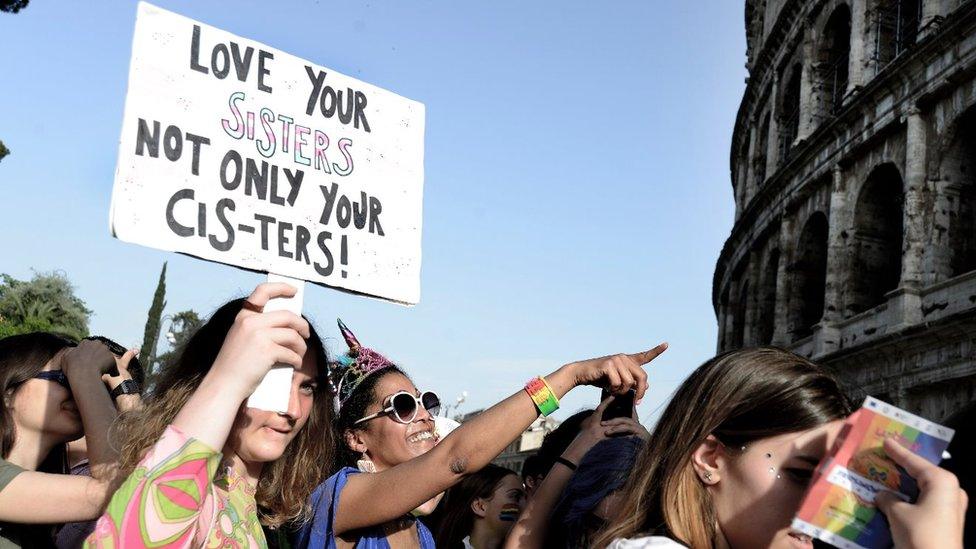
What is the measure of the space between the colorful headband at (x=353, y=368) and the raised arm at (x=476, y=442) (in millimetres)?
893

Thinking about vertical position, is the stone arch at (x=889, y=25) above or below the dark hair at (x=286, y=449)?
above

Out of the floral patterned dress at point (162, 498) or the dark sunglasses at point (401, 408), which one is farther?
the dark sunglasses at point (401, 408)

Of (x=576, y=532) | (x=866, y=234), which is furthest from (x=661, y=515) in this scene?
(x=866, y=234)

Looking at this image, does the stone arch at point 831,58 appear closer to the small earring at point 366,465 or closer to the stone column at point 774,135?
the stone column at point 774,135

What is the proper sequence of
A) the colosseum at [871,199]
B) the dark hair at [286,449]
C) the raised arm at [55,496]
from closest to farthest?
the raised arm at [55,496] < the dark hair at [286,449] < the colosseum at [871,199]

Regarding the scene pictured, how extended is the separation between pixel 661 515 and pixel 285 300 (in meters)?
1.20

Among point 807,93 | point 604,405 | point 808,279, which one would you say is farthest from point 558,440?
point 807,93

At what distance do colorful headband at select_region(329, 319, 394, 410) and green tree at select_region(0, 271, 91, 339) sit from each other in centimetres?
4135

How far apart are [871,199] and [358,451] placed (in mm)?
15513

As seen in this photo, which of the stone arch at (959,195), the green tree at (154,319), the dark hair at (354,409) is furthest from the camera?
the green tree at (154,319)

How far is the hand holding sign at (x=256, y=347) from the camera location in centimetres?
222

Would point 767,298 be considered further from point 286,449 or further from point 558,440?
point 286,449

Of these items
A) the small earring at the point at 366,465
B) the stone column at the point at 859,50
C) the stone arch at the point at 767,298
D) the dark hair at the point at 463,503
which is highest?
the stone column at the point at 859,50

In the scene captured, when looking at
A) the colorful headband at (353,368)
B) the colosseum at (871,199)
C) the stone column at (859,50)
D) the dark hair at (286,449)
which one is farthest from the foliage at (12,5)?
the stone column at (859,50)
